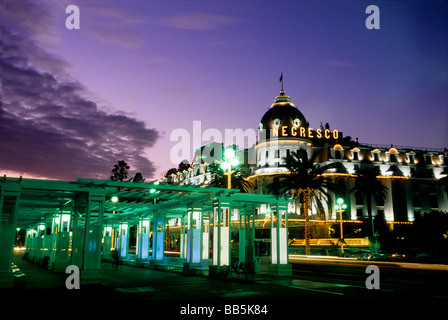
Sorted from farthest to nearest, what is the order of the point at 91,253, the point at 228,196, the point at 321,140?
the point at 321,140, the point at 228,196, the point at 91,253

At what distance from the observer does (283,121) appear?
76750 mm

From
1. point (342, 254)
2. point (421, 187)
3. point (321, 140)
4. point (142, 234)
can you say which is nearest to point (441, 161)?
point (421, 187)

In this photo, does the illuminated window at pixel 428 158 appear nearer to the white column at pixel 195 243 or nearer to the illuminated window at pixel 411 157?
the illuminated window at pixel 411 157

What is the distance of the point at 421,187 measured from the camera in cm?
8025

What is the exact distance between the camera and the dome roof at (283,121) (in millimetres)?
75750

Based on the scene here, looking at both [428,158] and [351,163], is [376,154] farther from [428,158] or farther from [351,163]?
[428,158]

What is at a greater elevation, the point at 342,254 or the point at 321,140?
the point at 321,140

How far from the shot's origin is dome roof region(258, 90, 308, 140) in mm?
75750

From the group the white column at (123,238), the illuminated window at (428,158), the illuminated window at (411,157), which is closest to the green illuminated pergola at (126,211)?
the white column at (123,238)

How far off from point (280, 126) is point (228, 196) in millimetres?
56126

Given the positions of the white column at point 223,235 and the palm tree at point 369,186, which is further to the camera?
the palm tree at point 369,186
